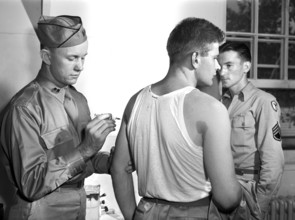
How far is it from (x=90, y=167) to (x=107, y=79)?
3.04 feet

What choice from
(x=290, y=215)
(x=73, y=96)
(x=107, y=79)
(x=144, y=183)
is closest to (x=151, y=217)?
(x=144, y=183)

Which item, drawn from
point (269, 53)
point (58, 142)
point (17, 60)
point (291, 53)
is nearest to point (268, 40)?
point (269, 53)

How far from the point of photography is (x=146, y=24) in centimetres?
285

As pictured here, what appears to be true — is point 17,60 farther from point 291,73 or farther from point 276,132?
point 291,73

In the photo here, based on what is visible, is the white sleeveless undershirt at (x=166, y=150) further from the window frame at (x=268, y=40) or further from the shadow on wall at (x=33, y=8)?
the window frame at (x=268, y=40)

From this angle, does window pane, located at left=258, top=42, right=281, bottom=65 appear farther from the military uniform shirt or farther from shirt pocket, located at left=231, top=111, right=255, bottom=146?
the military uniform shirt

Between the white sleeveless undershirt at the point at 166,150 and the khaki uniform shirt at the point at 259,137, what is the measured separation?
96 centimetres

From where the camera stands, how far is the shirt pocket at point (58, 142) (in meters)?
1.81

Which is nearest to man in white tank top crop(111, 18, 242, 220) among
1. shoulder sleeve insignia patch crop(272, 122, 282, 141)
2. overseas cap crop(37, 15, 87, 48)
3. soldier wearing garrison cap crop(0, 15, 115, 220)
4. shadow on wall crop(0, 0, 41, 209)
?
soldier wearing garrison cap crop(0, 15, 115, 220)

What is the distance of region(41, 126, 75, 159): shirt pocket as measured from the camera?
1810 mm

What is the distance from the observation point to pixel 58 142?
6.05 feet

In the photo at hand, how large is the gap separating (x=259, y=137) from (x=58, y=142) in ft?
3.74

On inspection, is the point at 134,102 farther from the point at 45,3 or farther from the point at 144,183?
the point at 45,3

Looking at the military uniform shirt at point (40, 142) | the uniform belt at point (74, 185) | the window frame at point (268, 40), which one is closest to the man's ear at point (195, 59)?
the military uniform shirt at point (40, 142)
